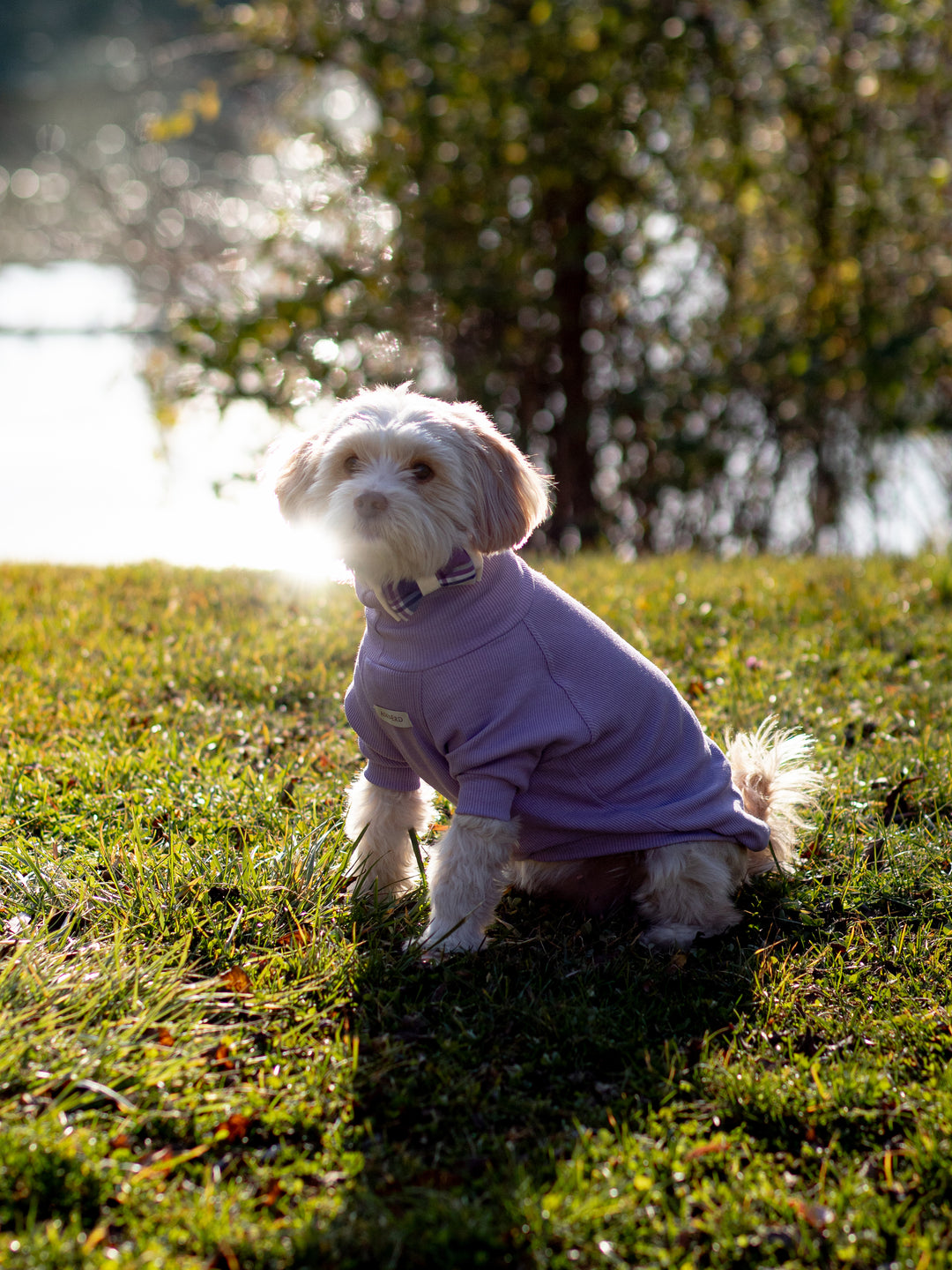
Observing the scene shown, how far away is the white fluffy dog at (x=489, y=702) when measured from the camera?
2855 millimetres

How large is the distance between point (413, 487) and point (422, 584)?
28 cm

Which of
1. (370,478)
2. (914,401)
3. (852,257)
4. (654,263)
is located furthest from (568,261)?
(370,478)

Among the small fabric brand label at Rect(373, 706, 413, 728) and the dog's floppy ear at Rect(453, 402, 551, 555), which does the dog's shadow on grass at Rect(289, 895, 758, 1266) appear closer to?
the small fabric brand label at Rect(373, 706, 413, 728)

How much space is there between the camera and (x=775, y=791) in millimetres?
3406

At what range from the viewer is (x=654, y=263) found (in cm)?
957

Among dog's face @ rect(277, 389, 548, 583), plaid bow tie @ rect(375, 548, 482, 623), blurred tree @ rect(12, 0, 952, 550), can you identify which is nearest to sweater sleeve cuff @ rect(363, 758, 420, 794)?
plaid bow tie @ rect(375, 548, 482, 623)

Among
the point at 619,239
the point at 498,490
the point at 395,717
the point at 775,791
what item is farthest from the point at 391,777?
the point at 619,239

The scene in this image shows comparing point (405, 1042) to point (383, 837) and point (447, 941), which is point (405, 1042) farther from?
point (383, 837)

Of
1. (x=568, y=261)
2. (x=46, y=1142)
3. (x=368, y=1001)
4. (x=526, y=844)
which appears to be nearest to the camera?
(x=46, y=1142)

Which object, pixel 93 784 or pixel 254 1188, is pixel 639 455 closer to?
pixel 93 784

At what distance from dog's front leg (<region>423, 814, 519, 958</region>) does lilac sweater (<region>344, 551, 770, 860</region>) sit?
0.08 m

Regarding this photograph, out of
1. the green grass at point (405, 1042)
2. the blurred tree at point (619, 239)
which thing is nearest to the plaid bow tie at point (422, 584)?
the green grass at point (405, 1042)

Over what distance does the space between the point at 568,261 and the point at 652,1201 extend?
8500 mm

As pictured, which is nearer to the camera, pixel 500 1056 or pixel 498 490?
pixel 500 1056
